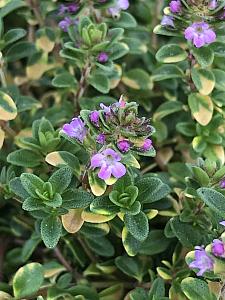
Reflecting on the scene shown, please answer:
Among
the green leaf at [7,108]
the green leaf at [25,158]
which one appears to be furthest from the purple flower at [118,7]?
the green leaf at [25,158]

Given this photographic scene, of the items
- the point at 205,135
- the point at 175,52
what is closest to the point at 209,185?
the point at 205,135

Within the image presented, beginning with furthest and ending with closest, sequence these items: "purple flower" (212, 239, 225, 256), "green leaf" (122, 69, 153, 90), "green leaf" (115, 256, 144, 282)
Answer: "green leaf" (122, 69, 153, 90), "green leaf" (115, 256, 144, 282), "purple flower" (212, 239, 225, 256)

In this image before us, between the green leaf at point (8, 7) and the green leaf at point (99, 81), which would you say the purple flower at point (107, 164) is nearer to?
the green leaf at point (99, 81)

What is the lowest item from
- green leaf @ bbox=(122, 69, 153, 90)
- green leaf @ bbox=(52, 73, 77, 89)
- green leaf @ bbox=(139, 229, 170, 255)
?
green leaf @ bbox=(139, 229, 170, 255)

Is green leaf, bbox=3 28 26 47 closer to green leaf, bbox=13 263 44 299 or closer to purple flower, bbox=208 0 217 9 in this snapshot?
purple flower, bbox=208 0 217 9

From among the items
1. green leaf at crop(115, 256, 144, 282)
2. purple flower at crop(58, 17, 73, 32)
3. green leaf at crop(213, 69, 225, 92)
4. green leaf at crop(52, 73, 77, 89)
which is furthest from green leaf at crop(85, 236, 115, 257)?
purple flower at crop(58, 17, 73, 32)

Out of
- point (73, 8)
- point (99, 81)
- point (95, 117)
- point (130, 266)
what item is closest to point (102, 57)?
point (99, 81)

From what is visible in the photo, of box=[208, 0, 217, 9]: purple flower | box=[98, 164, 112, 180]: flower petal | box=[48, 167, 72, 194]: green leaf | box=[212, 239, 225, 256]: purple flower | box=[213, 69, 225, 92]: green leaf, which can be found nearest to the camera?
box=[212, 239, 225, 256]: purple flower

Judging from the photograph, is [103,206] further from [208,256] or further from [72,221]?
[208,256]
